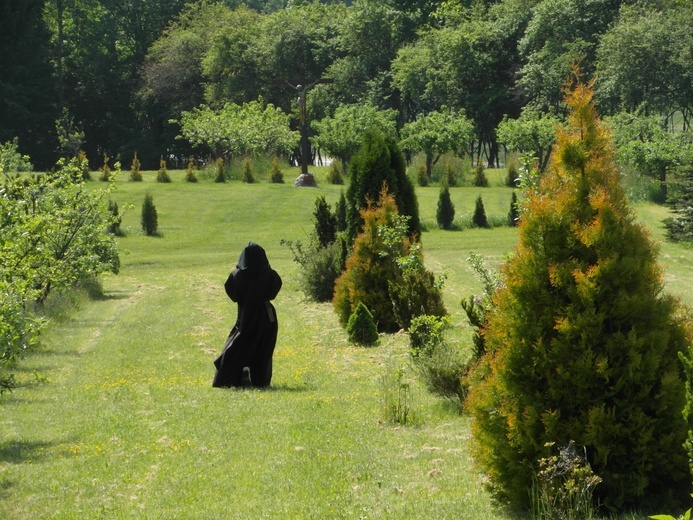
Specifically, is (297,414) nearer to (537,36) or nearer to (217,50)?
(537,36)

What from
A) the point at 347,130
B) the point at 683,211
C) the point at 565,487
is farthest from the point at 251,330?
the point at 347,130

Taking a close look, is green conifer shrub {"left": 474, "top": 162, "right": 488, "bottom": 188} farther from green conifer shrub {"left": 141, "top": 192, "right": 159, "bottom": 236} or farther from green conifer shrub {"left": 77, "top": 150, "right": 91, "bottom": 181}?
green conifer shrub {"left": 77, "top": 150, "right": 91, "bottom": 181}

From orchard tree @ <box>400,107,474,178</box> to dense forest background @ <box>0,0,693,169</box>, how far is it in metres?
6.65

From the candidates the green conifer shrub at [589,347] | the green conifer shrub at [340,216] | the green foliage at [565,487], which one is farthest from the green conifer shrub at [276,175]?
the green foliage at [565,487]

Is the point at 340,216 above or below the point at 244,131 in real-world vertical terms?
below

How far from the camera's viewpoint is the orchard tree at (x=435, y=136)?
174ft

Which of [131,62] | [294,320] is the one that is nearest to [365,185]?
[294,320]

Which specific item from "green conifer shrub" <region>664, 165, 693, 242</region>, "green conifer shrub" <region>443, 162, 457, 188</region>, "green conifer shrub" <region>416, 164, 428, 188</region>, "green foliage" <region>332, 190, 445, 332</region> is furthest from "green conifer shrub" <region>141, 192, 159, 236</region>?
"green foliage" <region>332, 190, 445, 332</region>

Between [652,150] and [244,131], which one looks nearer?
[652,150]

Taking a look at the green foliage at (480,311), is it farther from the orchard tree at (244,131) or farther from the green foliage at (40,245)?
the orchard tree at (244,131)

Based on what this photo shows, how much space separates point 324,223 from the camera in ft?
84.1

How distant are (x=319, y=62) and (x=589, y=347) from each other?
6997 centimetres

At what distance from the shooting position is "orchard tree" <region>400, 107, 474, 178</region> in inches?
2088

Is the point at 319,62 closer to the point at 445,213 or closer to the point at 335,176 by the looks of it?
the point at 335,176
